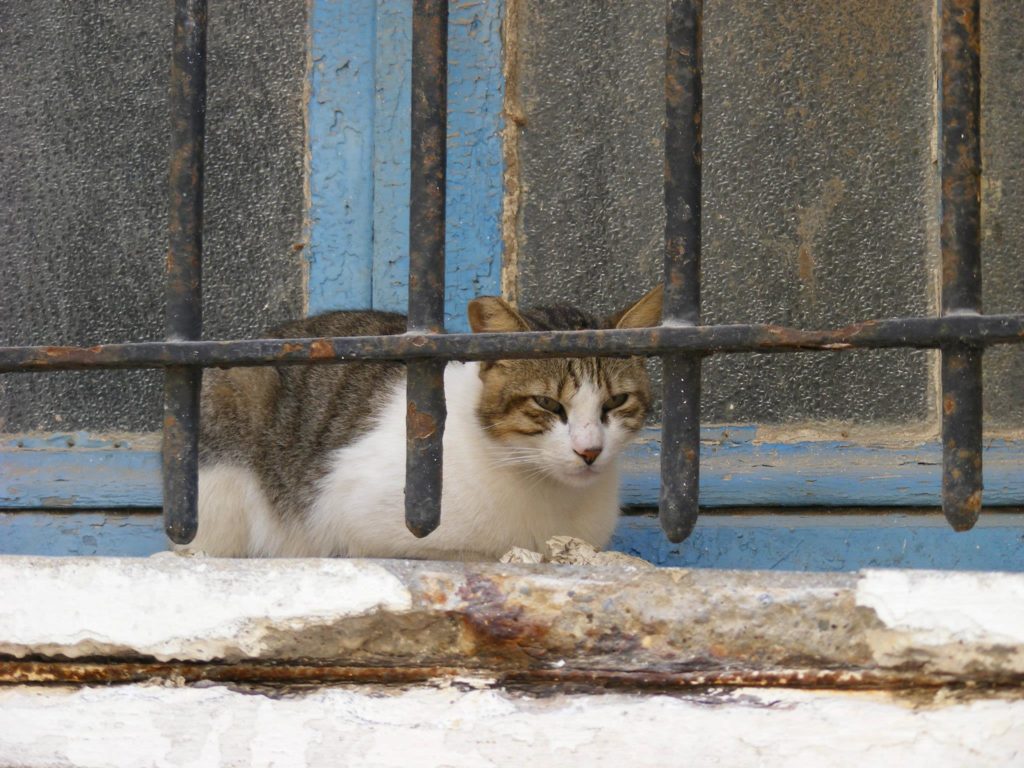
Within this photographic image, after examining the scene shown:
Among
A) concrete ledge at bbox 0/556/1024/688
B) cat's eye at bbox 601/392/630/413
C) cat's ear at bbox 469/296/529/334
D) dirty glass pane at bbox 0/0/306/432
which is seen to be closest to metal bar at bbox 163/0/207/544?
concrete ledge at bbox 0/556/1024/688

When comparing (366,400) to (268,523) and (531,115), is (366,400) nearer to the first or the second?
(268,523)

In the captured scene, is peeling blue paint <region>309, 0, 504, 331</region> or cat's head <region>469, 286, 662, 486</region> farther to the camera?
peeling blue paint <region>309, 0, 504, 331</region>

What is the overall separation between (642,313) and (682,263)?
0.98 meters

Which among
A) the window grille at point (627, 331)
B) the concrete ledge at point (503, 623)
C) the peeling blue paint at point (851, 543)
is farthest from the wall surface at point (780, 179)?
the concrete ledge at point (503, 623)

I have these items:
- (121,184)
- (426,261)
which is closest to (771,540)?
(426,261)

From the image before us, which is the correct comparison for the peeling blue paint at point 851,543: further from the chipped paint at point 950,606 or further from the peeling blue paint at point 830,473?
the chipped paint at point 950,606

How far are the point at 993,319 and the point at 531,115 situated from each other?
65.9 inches

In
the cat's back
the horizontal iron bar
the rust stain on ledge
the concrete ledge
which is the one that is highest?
the horizontal iron bar

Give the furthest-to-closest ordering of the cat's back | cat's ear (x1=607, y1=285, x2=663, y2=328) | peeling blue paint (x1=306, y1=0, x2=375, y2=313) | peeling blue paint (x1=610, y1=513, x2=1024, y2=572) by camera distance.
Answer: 1. peeling blue paint (x1=306, y1=0, x2=375, y2=313)
2. the cat's back
3. peeling blue paint (x1=610, y1=513, x2=1024, y2=572)
4. cat's ear (x1=607, y1=285, x2=663, y2=328)

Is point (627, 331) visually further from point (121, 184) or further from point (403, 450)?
point (121, 184)

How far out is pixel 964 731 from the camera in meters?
1.27

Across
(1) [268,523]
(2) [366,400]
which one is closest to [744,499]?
(2) [366,400]

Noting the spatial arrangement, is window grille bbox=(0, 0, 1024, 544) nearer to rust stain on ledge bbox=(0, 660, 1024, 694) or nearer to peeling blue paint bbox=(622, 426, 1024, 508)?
rust stain on ledge bbox=(0, 660, 1024, 694)

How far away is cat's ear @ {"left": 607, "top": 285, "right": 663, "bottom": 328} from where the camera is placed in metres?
2.46
